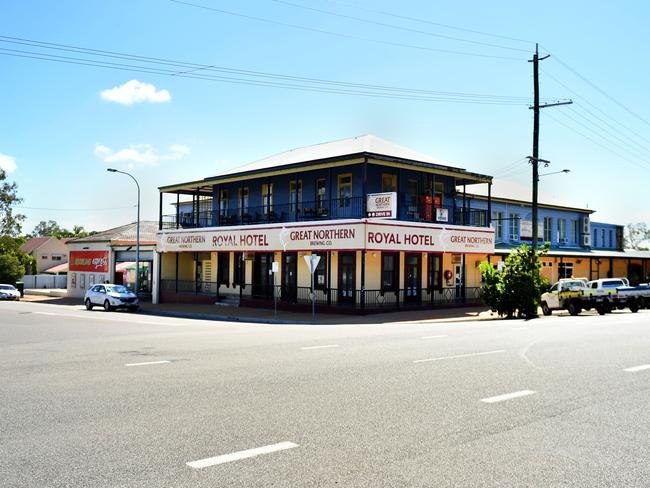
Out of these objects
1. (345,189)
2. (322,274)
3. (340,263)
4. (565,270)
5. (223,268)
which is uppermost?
(345,189)

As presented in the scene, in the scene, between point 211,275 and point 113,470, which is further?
point 211,275

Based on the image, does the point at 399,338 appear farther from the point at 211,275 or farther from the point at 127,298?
the point at 211,275

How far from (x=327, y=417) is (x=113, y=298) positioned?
30571 millimetres

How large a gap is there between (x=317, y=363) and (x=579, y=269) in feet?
139

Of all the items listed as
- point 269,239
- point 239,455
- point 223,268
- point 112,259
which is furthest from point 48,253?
point 239,455

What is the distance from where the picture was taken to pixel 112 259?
47.3 m

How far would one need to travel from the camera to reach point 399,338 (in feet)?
55.1

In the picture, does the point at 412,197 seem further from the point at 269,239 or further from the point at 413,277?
the point at 269,239

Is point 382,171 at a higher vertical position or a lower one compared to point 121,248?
higher

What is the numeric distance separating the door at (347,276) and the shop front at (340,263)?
0.16 ft

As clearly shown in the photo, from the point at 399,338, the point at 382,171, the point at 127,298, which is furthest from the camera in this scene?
the point at 127,298

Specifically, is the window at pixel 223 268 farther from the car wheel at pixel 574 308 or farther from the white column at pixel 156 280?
the car wheel at pixel 574 308

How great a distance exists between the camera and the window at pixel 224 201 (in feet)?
131

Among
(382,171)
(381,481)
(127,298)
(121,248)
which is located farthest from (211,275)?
(381,481)
